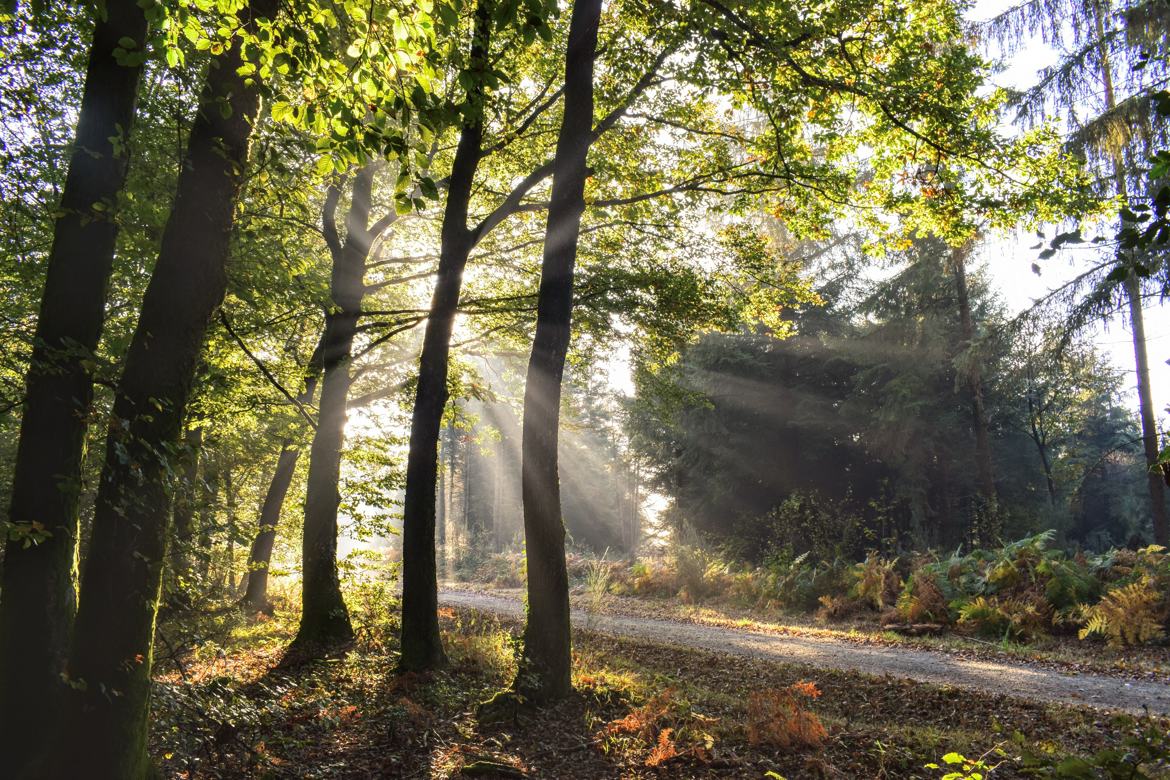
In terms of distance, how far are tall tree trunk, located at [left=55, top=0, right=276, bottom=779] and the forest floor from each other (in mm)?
534

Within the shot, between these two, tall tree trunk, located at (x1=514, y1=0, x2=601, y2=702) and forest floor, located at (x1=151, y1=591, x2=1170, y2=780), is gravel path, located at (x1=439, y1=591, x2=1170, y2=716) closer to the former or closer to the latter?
forest floor, located at (x1=151, y1=591, x2=1170, y2=780)

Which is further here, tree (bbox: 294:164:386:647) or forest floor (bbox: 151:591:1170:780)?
tree (bbox: 294:164:386:647)

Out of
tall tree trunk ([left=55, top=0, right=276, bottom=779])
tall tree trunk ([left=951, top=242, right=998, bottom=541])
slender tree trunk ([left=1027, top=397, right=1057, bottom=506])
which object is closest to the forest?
tall tree trunk ([left=55, top=0, right=276, bottom=779])

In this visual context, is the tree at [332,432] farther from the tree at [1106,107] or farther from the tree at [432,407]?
the tree at [1106,107]

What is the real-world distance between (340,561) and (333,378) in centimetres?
279

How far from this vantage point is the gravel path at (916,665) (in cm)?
711

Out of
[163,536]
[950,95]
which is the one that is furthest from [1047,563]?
[163,536]

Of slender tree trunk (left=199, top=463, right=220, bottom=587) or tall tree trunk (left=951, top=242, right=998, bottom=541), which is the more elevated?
tall tree trunk (left=951, top=242, right=998, bottom=541)

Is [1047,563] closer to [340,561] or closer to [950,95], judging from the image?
[950,95]

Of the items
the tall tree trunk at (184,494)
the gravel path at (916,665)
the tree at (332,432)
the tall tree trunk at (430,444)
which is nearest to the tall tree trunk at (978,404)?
the gravel path at (916,665)

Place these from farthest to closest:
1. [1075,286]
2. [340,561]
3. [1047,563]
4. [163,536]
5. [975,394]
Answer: [975,394], [1075,286], [1047,563], [340,561], [163,536]

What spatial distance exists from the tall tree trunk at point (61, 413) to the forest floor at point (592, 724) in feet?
2.22

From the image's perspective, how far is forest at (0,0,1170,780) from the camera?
12.2 feet

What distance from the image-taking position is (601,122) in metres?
8.66
